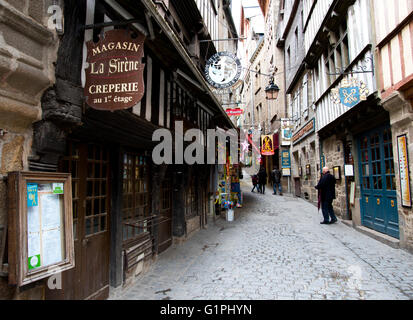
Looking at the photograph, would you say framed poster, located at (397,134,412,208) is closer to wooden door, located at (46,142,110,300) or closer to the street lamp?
wooden door, located at (46,142,110,300)

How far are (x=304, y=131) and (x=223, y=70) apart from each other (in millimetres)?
5808

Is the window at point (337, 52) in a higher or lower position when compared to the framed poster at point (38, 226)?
higher

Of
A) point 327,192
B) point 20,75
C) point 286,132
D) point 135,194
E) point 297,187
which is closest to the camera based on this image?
point 20,75

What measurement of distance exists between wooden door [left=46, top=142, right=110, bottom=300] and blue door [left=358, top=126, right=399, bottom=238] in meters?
5.59

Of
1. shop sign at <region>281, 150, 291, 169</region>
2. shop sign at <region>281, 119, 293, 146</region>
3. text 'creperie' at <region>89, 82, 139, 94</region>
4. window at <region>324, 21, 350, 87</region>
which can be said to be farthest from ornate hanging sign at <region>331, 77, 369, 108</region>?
shop sign at <region>281, 150, 291, 169</region>

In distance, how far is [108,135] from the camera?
343 centimetres

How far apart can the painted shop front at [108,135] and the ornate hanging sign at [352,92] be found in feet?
10.9

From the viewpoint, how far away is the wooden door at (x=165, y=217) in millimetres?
5866

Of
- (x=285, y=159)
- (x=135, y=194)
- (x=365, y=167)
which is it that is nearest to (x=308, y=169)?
(x=285, y=159)

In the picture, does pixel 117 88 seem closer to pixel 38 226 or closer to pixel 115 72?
pixel 115 72

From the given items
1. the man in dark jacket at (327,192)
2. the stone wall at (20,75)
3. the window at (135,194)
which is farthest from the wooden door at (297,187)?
the stone wall at (20,75)

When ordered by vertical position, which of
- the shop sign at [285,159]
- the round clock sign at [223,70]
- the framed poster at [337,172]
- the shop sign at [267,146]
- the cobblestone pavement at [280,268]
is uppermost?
the round clock sign at [223,70]

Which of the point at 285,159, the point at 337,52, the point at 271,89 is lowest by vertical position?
the point at 285,159

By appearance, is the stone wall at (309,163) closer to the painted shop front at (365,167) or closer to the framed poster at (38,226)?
the painted shop front at (365,167)
